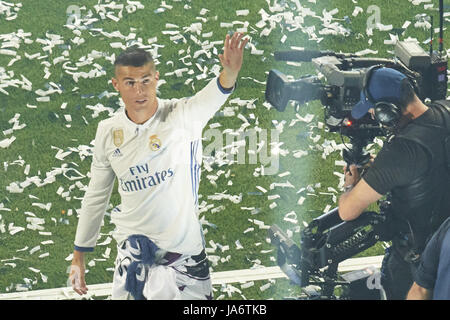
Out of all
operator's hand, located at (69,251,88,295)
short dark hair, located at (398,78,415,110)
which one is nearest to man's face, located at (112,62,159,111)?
operator's hand, located at (69,251,88,295)

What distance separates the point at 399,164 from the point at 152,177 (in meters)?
1.96

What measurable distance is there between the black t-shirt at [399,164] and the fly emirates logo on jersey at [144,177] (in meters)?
1.65

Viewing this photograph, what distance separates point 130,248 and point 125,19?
743cm

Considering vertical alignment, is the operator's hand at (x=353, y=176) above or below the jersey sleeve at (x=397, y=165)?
below

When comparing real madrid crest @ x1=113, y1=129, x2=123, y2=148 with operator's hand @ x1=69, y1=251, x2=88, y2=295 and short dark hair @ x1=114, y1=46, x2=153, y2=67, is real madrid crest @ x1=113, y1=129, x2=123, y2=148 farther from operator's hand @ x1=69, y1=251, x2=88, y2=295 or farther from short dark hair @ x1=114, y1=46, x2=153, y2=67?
operator's hand @ x1=69, y1=251, x2=88, y2=295

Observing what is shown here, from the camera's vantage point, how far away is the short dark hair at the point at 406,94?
818 centimetres

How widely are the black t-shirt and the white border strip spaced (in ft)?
8.91

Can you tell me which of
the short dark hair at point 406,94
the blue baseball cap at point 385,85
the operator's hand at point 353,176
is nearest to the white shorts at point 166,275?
the operator's hand at point 353,176

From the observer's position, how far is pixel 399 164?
821 centimetres

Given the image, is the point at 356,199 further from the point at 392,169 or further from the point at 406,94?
the point at 406,94

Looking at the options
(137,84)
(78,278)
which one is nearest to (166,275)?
(78,278)

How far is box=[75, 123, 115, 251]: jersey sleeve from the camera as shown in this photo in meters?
8.48

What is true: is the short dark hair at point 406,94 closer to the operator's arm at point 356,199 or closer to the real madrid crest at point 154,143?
the operator's arm at point 356,199
